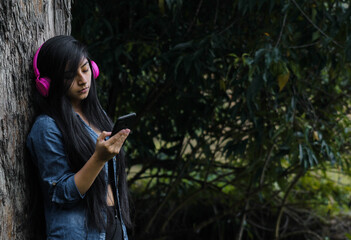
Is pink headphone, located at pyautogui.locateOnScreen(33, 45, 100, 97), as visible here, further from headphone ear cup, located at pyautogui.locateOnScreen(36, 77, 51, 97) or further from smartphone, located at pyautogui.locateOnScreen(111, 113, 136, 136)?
smartphone, located at pyautogui.locateOnScreen(111, 113, 136, 136)

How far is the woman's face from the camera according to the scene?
1.54 meters

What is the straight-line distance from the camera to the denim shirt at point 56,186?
4.65 feet

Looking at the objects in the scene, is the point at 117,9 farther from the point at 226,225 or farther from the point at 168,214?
the point at 226,225

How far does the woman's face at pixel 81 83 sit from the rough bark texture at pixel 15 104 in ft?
0.49

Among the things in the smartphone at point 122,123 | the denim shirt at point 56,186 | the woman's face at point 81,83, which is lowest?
the denim shirt at point 56,186

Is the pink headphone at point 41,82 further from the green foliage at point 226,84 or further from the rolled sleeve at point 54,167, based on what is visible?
the green foliage at point 226,84

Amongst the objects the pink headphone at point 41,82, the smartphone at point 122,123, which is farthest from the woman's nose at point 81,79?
the smartphone at point 122,123

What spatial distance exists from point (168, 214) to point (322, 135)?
1785 millimetres

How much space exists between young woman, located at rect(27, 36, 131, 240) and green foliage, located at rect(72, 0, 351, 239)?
A: 1007 mm

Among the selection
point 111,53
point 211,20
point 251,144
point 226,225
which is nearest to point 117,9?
point 111,53

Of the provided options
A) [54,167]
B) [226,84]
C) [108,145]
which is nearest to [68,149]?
[54,167]

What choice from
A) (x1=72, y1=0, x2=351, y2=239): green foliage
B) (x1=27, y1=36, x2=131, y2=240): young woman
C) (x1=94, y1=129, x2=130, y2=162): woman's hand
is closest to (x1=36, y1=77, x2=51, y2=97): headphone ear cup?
(x1=27, y1=36, x2=131, y2=240): young woman

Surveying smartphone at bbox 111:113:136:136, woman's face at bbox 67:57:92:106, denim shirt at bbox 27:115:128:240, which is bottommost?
denim shirt at bbox 27:115:128:240

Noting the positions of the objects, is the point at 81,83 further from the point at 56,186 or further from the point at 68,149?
the point at 56,186
